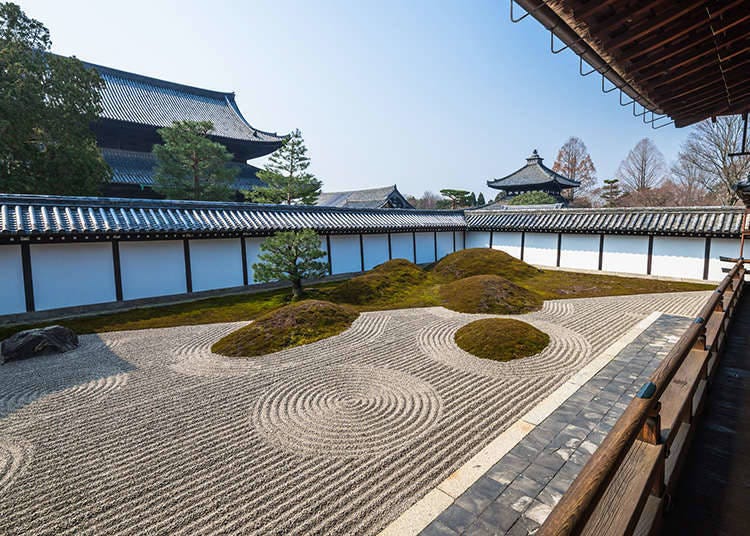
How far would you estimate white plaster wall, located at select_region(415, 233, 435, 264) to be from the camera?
873 inches

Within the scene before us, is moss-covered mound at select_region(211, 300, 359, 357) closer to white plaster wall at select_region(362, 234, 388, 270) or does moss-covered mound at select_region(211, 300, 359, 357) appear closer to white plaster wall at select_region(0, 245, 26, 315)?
white plaster wall at select_region(0, 245, 26, 315)

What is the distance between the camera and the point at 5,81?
1380cm

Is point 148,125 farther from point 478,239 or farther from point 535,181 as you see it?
point 535,181

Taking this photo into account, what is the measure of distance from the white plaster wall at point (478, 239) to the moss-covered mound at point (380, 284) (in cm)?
916

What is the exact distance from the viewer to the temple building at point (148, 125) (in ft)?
72.2

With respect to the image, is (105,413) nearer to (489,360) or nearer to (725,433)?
(489,360)

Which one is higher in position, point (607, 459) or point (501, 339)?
point (607, 459)

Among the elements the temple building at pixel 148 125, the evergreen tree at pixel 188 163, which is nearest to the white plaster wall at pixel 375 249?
the evergreen tree at pixel 188 163

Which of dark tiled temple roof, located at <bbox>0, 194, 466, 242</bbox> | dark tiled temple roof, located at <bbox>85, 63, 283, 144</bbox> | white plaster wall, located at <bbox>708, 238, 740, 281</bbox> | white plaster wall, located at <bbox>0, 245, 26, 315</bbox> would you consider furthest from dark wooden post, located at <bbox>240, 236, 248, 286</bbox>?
white plaster wall, located at <bbox>708, 238, 740, 281</bbox>

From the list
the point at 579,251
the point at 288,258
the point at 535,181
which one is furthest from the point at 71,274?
the point at 535,181

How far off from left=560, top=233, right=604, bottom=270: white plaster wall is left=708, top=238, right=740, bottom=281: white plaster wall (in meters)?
4.42

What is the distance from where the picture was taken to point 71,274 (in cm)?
1171

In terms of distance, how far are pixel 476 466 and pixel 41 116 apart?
2022 centimetres

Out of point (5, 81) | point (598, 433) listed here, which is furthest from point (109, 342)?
point (5, 81)
